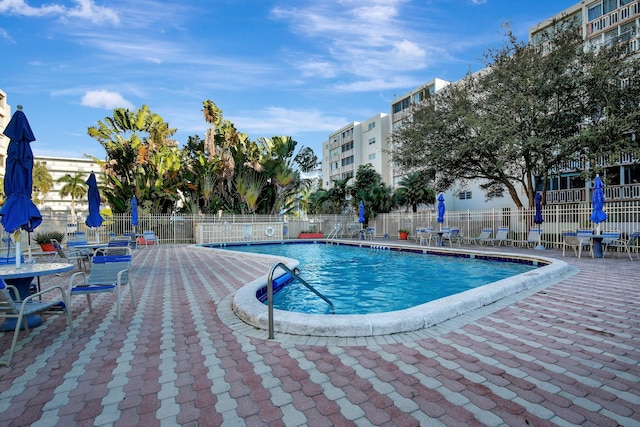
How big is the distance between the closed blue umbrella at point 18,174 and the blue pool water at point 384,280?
14.8 feet

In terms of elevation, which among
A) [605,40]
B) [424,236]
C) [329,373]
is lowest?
[329,373]

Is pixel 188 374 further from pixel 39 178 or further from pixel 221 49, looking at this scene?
pixel 39 178

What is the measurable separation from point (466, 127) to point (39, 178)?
202 ft

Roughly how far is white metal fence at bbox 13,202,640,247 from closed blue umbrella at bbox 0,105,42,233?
1483 cm

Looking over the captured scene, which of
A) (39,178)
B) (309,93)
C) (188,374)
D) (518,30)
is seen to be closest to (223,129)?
(309,93)

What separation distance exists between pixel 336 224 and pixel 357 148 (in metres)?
26.7

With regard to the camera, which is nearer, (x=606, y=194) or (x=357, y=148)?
(x=606, y=194)

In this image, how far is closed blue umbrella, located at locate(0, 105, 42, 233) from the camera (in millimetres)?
5160

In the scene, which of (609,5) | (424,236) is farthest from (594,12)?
(424,236)

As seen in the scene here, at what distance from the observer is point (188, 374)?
2.96 metres

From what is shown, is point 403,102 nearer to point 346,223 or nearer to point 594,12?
point 594,12

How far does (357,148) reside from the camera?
5150cm

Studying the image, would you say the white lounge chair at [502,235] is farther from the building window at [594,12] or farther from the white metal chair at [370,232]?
the building window at [594,12]

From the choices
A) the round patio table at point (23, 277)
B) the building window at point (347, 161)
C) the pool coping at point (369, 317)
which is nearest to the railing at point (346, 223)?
the pool coping at point (369, 317)
